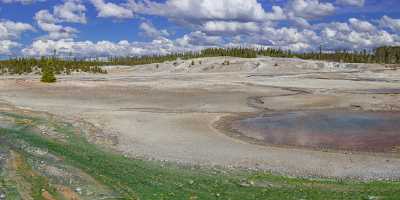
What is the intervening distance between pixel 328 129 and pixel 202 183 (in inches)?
450

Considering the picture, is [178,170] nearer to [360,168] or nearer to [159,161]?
[159,161]

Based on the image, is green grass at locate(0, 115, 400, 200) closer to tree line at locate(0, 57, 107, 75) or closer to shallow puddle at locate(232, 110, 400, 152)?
shallow puddle at locate(232, 110, 400, 152)

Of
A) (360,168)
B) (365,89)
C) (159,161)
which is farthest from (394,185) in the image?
(365,89)

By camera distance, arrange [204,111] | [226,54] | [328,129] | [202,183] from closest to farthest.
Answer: [202,183] < [328,129] < [204,111] < [226,54]

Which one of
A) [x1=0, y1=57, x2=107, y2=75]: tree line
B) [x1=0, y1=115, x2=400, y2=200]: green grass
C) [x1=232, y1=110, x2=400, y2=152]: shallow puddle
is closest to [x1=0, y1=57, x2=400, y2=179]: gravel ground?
[x1=0, y1=115, x2=400, y2=200]: green grass

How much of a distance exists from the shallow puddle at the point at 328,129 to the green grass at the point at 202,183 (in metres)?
5.58

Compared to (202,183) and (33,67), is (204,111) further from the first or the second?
(33,67)

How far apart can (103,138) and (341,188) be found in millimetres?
10079

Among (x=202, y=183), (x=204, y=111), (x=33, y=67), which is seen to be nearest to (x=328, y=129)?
(x=204, y=111)

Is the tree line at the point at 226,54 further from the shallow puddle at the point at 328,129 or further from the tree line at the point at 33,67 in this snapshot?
the shallow puddle at the point at 328,129

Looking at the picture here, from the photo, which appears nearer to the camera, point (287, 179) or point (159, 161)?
point (287, 179)

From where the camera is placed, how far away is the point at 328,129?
22.9 metres

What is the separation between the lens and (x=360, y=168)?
49.8 feet

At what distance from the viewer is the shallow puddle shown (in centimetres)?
1933
